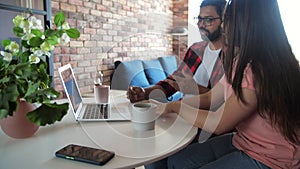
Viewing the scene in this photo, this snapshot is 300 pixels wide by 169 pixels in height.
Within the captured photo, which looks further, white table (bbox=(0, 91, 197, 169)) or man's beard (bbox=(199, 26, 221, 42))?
man's beard (bbox=(199, 26, 221, 42))

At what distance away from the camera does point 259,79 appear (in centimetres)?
84

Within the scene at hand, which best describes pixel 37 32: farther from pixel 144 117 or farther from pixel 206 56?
pixel 206 56

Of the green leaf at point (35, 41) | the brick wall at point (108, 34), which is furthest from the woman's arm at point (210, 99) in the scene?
the brick wall at point (108, 34)

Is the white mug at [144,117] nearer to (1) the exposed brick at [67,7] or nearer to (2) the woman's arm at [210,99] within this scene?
(2) the woman's arm at [210,99]

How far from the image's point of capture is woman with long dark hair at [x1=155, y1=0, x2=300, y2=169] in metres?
0.84

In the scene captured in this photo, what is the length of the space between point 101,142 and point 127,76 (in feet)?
7.14

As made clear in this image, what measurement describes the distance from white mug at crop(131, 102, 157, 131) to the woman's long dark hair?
311mm

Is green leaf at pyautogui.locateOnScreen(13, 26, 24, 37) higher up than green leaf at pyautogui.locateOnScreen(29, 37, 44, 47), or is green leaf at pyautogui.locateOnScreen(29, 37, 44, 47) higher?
green leaf at pyautogui.locateOnScreen(13, 26, 24, 37)

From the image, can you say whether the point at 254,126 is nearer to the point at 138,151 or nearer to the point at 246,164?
the point at 246,164

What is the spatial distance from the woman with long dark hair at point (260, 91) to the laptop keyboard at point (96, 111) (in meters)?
0.43

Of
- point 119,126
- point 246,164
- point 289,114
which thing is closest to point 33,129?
point 119,126

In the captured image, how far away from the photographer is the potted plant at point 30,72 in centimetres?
68

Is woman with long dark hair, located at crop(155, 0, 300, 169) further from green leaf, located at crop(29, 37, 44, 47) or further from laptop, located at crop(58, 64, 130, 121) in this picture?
green leaf, located at crop(29, 37, 44, 47)

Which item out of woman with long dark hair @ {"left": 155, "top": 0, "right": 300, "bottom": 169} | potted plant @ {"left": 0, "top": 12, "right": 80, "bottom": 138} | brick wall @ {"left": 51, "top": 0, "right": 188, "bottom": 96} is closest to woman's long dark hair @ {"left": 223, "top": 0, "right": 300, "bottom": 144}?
woman with long dark hair @ {"left": 155, "top": 0, "right": 300, "bottom": 169}
